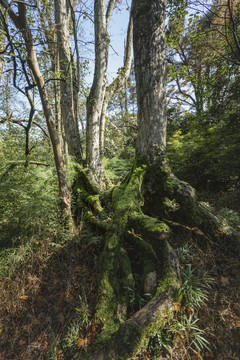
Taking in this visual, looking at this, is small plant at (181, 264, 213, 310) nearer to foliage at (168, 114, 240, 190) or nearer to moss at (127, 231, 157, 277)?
moss at (127, 231, 157, 277)

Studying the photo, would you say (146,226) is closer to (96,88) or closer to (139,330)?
(139,330)

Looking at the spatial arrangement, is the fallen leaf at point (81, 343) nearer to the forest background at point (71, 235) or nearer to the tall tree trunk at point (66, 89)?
the forest background at point (71, 235)

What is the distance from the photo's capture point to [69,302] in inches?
107

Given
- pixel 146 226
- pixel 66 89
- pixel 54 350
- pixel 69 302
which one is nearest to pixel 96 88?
pixel 66 89

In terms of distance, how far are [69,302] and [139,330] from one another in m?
1.36

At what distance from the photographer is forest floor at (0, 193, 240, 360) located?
6.87 ft

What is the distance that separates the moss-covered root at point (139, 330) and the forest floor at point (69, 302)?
0.24 metres

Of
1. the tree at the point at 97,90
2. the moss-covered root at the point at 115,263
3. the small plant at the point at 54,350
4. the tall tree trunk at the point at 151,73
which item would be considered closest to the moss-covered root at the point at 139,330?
the moss-covered root at the point at 115,263

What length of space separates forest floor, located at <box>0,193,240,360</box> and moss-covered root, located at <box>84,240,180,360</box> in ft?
0.78

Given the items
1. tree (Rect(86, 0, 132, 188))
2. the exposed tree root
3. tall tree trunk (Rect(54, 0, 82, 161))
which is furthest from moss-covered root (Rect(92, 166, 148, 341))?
tall tree trunk (Rect(54, 0, 82, 161))

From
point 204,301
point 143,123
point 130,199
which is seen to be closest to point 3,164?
point 130,199

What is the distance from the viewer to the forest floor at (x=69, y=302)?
2.09 metres

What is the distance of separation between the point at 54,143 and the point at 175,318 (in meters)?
3.83

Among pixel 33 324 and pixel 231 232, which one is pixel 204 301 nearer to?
pixel 231 232
